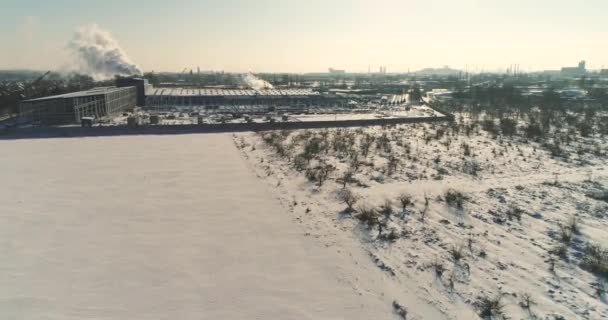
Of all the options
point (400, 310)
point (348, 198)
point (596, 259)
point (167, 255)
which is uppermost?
point (348, 198)

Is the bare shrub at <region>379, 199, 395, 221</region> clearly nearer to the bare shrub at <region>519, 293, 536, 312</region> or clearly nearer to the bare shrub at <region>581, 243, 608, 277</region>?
the bare shrub at <region>519, 293, 536, 312</region>

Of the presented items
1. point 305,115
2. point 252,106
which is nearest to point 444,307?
point 305,115

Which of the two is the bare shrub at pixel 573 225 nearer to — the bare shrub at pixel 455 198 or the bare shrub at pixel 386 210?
the bare shrub at pixel 455 198

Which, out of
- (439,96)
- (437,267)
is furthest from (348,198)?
(439,96)

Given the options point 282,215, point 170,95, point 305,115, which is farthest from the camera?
point 170,95

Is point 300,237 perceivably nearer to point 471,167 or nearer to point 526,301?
point 526,301

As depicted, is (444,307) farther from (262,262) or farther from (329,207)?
(329,207)

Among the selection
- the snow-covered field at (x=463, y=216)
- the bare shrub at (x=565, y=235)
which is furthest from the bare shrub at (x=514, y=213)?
the bare shrub at (x=565, y=235)
